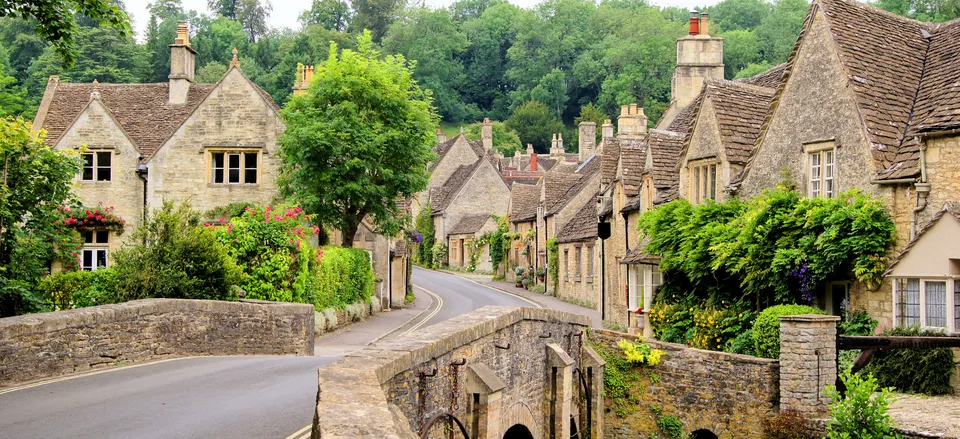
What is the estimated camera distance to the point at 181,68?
1582 inches

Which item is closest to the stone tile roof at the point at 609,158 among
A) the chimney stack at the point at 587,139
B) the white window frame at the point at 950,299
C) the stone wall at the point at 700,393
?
the stone wall at the point at 700,393

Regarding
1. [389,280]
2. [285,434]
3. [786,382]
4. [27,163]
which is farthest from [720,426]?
[389,280]

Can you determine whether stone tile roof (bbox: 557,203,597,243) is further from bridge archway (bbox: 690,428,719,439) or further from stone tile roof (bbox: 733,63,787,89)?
bridge archway (bbox: 690,428,719,439)

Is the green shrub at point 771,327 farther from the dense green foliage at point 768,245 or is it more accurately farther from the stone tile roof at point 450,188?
the stone tile roof at point 450,188

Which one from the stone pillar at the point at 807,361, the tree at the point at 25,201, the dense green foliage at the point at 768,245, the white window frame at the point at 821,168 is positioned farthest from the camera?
the white window frame at the point at 821,168

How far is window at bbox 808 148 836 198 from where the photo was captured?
23.6 meters

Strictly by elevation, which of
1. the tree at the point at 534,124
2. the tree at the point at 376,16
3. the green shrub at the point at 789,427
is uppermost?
the tree at the point at 376,16

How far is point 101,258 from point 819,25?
25.2m

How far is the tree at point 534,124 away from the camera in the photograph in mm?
122625

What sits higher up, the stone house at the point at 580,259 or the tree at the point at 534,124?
the tree at the point at 534,124

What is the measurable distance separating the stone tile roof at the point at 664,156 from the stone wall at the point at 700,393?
8.18 meters

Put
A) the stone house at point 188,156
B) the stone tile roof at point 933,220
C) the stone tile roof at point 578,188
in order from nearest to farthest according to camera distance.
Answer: the stone tile roof at point 933,220
the stone house at point 188,156
the stone tile roof at point 578,188

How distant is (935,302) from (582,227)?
1022 inches

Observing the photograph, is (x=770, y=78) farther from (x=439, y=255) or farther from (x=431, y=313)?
(x=439, y=255)
